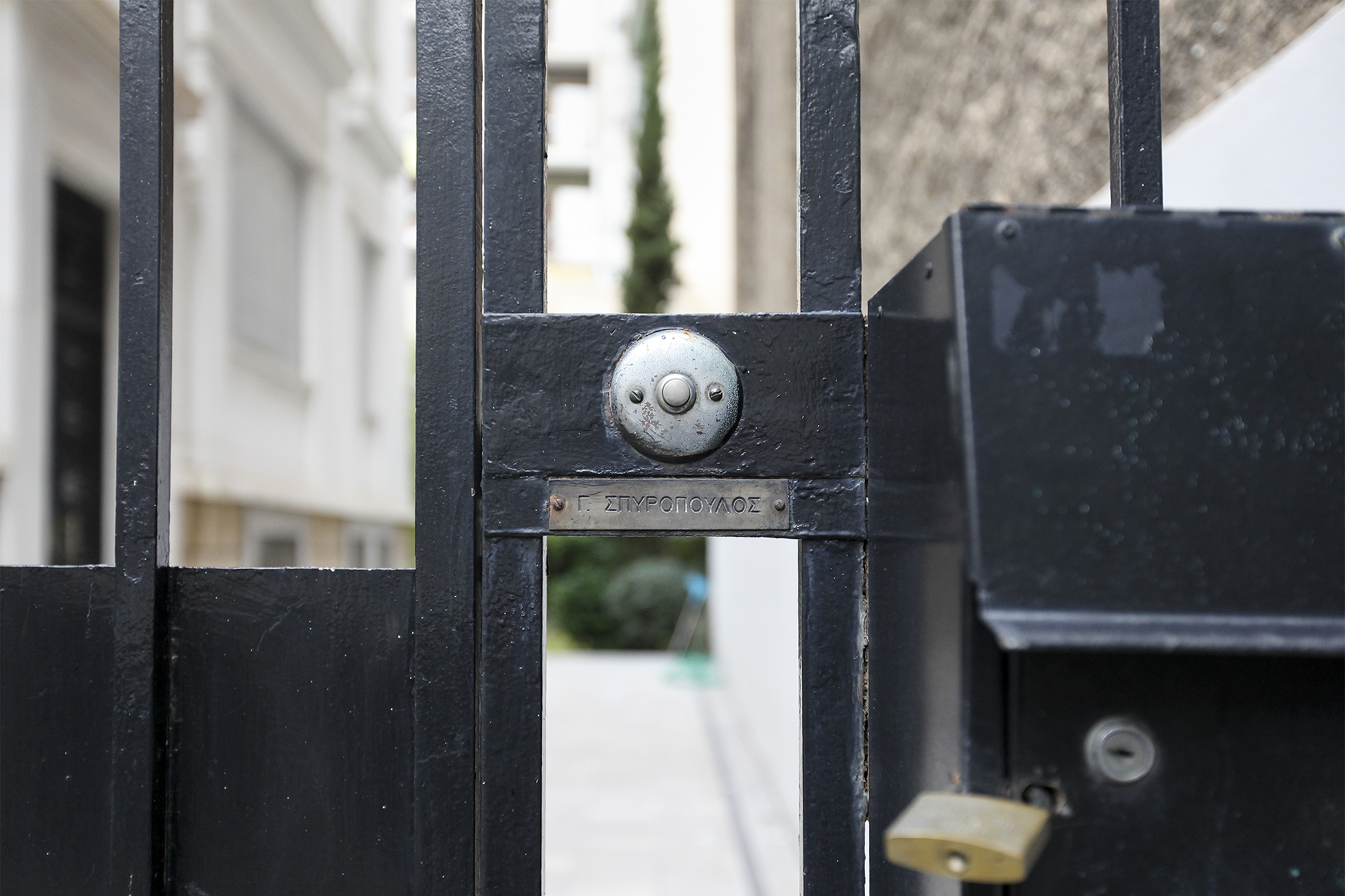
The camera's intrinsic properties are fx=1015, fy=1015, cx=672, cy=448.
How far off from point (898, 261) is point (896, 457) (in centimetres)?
325

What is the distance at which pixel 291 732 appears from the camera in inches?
43.4

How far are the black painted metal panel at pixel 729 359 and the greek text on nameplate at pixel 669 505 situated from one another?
12mm

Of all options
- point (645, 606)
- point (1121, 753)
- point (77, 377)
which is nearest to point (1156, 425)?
point (1121, 753)

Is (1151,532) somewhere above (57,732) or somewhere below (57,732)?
above

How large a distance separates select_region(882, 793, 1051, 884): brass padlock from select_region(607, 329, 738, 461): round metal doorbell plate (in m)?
0.40

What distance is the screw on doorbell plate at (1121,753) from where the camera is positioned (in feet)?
2.68

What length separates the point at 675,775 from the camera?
604 cm

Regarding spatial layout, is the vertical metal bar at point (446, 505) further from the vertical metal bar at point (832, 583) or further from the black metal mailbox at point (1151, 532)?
the black metal mailbox at point (1151, 532)

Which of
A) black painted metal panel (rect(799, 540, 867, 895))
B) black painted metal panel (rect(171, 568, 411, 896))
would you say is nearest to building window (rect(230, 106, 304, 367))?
black painted metal panel (rect(171, 568, 411, 896))

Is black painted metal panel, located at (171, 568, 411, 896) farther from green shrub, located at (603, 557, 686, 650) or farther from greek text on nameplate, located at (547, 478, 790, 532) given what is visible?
green shrub, located at (603, 557, 686, 650)

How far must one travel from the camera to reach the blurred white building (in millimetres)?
5168

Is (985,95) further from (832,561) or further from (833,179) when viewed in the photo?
(832,561)

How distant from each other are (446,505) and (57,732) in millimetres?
505

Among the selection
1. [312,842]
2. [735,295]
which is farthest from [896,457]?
[735,295]
